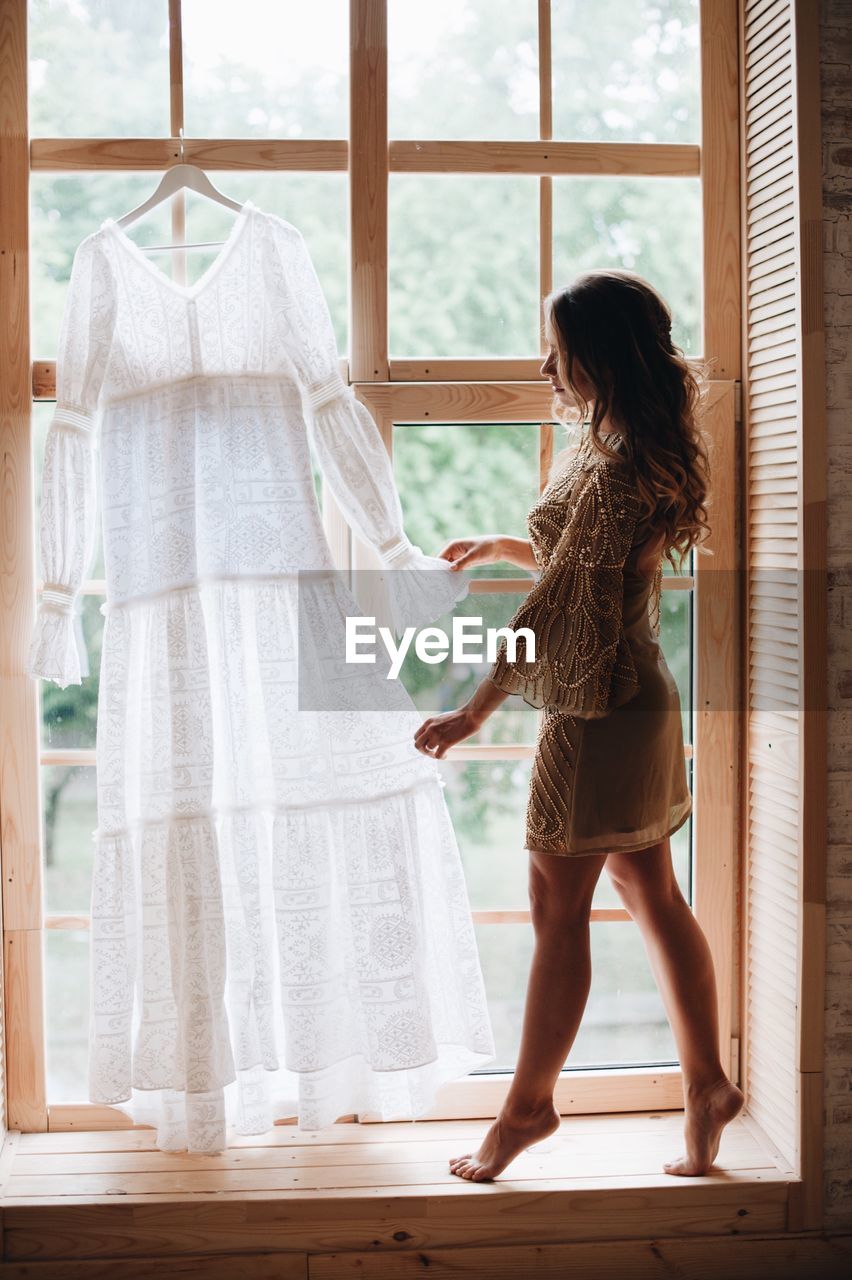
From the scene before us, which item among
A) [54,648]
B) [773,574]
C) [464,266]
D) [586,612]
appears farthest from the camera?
[464,266]

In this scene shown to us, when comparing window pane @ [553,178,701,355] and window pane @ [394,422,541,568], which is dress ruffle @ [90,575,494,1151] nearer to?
window pane @ [394,422,541,568]

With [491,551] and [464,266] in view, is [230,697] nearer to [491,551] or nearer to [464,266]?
[491,551]

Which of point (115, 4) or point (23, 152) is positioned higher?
point (115, 4)

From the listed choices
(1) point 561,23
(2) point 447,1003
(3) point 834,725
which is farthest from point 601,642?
(1) point 561,23

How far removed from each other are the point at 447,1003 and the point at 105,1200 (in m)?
0.61

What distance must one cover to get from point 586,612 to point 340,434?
1.60 ft

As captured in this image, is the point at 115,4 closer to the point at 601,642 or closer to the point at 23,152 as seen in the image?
the point at 23,152

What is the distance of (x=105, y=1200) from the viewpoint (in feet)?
5.82

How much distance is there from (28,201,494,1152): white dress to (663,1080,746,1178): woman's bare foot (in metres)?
0.40

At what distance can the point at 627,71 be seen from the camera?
6.58 ft

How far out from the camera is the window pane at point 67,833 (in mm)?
2002

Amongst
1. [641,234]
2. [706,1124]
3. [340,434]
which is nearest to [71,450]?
[340,434]

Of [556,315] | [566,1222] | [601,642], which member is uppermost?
[556,315]

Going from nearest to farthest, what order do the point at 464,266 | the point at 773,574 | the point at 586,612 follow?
the point at 586,612
the point at 773,574
the point at 464,266
